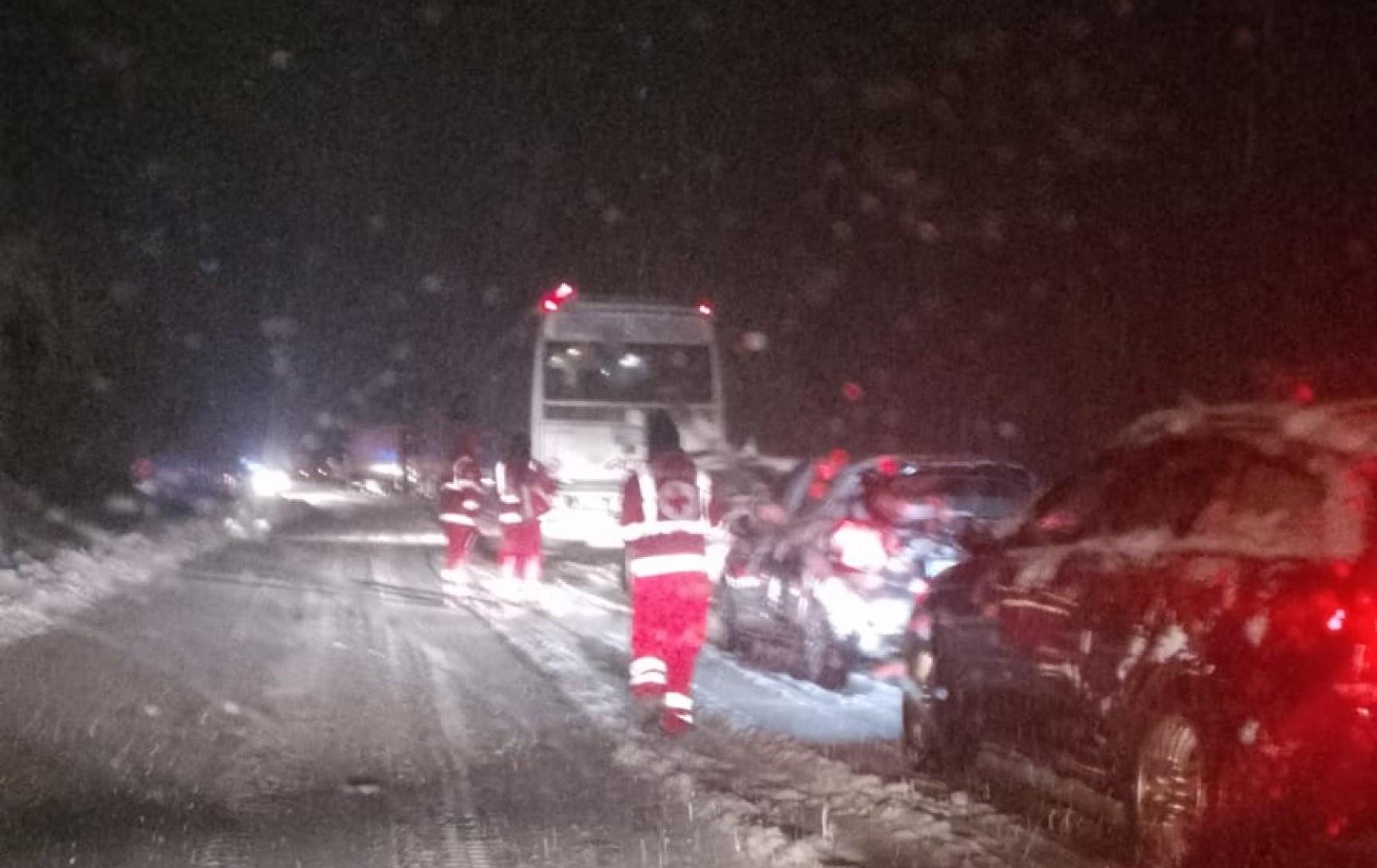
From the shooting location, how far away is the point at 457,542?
22.1 m

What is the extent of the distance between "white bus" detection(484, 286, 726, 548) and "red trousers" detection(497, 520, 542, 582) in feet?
18.8

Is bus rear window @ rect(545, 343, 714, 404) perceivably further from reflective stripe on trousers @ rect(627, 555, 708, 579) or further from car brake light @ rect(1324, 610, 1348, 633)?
car brake light @ rect(1324, 610, 1348, 633)

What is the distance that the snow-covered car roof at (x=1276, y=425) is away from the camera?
6836mm

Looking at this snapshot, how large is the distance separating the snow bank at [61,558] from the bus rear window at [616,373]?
5953 mm

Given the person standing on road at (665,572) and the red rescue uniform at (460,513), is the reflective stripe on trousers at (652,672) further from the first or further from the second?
the red rescue uniform at (460,513)

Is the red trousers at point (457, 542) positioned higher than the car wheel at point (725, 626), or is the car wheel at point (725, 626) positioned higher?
the red trousers at point (457, 542)

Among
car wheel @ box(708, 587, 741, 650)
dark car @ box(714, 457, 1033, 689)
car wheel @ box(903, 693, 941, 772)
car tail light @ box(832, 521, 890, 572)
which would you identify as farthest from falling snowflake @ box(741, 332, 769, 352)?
car wheel @ box(903, 693, 941, 772)

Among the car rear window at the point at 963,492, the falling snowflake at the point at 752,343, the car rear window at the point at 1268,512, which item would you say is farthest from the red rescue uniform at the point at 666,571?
the falling snowflake at the point at 752,343

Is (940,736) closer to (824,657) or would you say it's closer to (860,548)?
(860,548)

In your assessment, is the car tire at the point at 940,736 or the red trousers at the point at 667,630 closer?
the car tire at the point at 940,736

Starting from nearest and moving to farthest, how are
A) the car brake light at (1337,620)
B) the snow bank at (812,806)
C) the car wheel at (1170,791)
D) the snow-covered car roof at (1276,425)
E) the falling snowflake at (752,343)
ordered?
the car brake light at (1337,620), the snow-covered car roof at (1276,425), the car wheel at (1170,791), the snow bank at (812,806), the falling snowflake at (752,343)

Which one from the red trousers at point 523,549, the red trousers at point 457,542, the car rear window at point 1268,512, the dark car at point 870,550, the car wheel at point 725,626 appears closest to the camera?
the car rear window at point 1268,512

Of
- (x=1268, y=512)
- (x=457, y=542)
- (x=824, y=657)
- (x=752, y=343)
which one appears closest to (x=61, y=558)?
(x=457, y=542)

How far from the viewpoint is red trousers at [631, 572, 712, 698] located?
1097 centimetres
